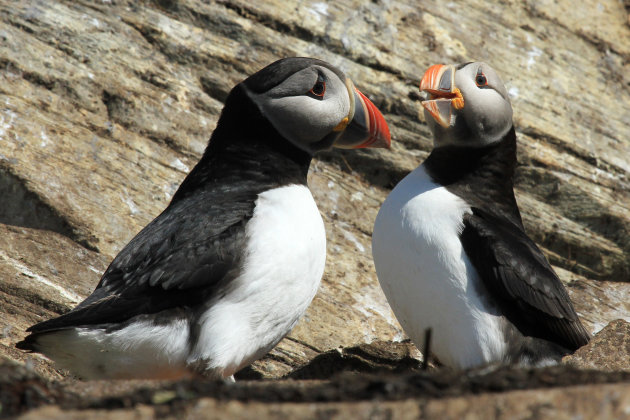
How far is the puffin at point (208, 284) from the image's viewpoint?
4.69 meters

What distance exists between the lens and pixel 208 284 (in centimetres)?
486

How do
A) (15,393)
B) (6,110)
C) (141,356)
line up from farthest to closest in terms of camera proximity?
(6,110)
(141,356)
(15,393)

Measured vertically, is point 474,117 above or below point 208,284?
above

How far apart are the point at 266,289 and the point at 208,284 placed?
0.36 metres

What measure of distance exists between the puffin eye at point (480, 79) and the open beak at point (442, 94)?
20 centimetres

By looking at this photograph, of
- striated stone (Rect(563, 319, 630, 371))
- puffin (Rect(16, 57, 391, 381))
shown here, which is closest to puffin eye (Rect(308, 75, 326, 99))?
puffin (Rect(16, 57, 391, 381))

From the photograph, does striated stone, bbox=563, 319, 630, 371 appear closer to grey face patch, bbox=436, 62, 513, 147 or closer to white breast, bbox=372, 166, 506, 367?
white breast, bbox=372, 166, 506, 367

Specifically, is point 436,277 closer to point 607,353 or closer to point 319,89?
point 607,353

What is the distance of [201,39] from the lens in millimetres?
8688

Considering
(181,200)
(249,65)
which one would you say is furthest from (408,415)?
(249,65)

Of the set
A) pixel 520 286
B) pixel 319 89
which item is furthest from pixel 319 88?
pixel 520 286

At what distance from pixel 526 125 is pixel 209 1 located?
148 inches

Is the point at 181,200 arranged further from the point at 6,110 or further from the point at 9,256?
the point at 6,110

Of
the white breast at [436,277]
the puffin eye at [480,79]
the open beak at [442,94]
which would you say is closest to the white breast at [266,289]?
the white breast at [436,277]
